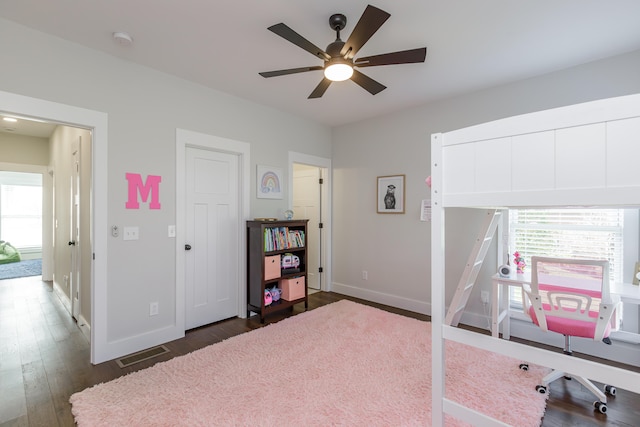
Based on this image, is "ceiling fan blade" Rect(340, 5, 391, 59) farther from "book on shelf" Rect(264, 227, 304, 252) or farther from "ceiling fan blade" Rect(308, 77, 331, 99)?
"book on shelf" Rect(264, 227, 304, 252)

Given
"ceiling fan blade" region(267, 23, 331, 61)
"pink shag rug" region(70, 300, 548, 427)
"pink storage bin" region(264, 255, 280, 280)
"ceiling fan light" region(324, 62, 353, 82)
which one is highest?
"ceiling fan blade" region(267, 23, 331, 61)

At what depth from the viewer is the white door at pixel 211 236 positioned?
319 centimetres

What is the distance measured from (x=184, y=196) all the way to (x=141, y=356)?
1.53m

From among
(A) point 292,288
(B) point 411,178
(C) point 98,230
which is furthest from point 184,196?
(B) point 411,178

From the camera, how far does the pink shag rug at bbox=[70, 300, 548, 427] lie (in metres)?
1.78

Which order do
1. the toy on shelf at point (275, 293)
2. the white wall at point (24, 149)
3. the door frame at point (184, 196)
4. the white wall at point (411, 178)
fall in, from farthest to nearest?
1. the white wall at point (24, 149)
2. the toy on shelf at point (275, 293)
3. the door frame at point (184, 196)
4. the white wall at point (411, 178)

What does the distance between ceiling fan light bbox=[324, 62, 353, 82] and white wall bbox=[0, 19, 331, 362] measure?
5.60 ft

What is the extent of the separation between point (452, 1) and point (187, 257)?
3.25 m

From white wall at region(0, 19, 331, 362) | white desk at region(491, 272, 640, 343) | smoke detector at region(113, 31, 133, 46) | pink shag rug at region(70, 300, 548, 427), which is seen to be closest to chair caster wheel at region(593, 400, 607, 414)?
pink shag rug at region(70, 300, 548, 427)

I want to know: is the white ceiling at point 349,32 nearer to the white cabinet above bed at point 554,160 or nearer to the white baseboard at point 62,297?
the white cabinet above bed at point 554,160

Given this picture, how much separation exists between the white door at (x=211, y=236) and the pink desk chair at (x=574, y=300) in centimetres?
299

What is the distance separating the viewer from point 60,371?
2312 mm

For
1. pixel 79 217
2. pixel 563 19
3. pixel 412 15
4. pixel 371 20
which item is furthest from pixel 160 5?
pixel 563 19

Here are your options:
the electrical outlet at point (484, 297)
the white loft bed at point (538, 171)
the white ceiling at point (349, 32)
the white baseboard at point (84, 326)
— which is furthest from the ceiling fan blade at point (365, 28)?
the white baseboard at point (84, 326)
